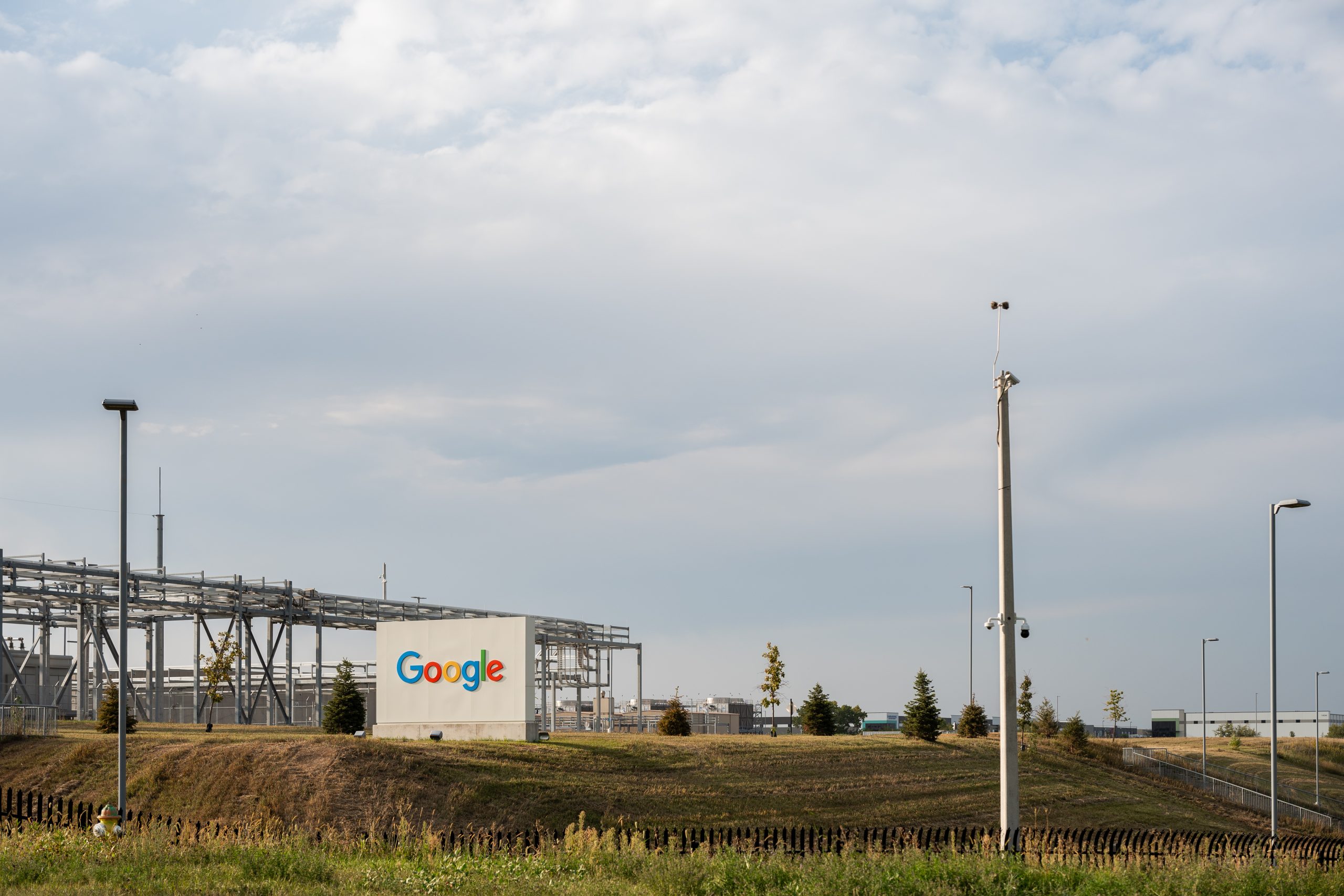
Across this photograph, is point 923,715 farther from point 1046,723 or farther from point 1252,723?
point 1252,723

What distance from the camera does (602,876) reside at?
15.7 metres

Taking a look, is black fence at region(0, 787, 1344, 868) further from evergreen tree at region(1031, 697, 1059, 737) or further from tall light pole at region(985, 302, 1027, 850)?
evergreen tree at region(1031, 697, 1059, 737)

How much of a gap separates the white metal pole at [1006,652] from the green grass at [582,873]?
1866 millimetres

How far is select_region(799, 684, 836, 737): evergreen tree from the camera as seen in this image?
5506 centimetres

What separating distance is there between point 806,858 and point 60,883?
384 inches

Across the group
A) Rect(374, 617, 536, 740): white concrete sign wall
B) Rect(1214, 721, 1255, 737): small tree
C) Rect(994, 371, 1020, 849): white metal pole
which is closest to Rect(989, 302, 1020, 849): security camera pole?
Rect(994, 371, 1020, 849): white metal pole

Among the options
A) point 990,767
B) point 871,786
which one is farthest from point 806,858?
point 990,767

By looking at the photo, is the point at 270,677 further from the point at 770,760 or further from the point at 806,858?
the point at 806,858

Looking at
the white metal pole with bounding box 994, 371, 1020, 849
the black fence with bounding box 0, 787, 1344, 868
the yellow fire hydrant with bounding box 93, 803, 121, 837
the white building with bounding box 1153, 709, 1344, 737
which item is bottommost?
the white building with bounding box 1153, 709, 1344, 737

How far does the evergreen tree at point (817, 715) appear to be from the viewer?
55.1m

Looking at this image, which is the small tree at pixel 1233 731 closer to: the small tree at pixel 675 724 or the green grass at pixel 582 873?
the small tree at pixel 675 724

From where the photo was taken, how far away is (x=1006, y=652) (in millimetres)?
19500

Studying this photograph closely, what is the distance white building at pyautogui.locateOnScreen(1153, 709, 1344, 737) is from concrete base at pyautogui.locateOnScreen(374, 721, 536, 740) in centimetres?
8747

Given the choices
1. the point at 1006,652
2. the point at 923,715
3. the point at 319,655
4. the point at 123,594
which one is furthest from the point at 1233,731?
the point at 123,594
